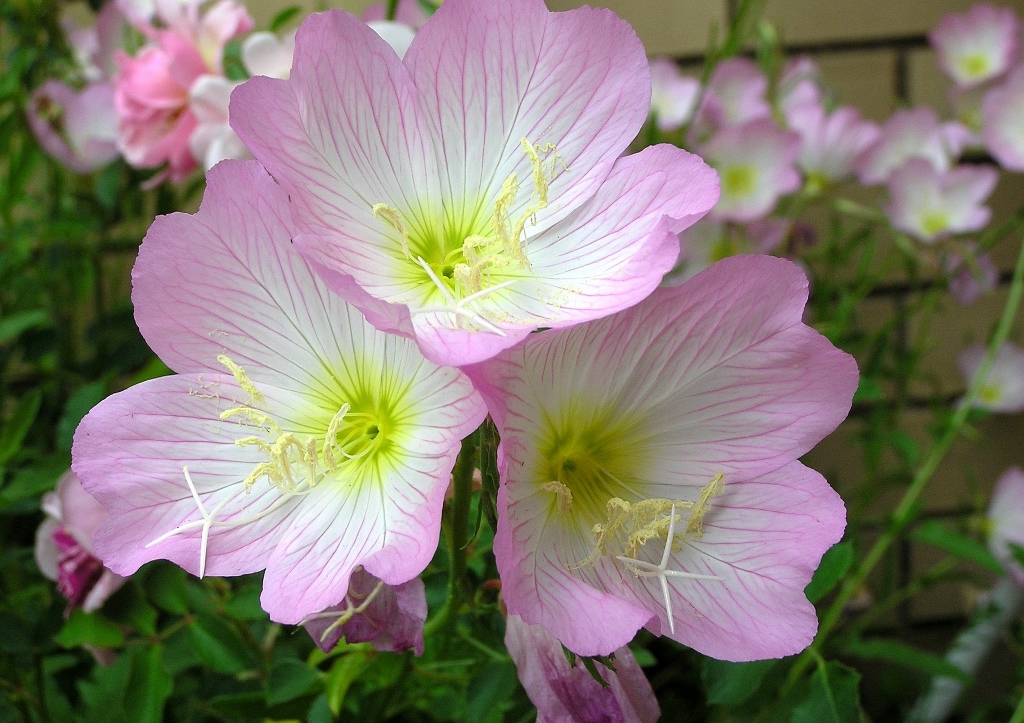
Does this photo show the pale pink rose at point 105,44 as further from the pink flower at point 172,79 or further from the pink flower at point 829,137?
the pink flower at point 829,137

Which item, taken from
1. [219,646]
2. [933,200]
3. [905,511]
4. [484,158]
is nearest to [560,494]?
[484,158]

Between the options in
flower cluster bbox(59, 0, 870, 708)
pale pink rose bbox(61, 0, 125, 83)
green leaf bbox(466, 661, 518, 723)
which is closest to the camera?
flower cluster bbox(59, 0, 870, 708)

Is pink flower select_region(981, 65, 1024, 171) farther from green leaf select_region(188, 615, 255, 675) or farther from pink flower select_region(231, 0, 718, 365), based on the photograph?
green leaf select_region(188, 615, 255, 675)

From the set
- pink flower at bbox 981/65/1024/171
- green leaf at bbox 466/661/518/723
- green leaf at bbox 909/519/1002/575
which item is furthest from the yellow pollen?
pink flower at bbox 981/65/1024/171

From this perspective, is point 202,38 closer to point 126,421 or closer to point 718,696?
point 126,421

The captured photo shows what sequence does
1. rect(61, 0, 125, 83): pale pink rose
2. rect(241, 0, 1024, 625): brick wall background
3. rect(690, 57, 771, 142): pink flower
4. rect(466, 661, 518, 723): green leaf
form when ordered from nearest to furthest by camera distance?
rect(466, 661, 518, 723): green leaf → rect(61, 0, 125, 83): pale pink rose → rect(690, 57, 771, 142): pink flower → rect(241, 0, 1024, 625): brick wall background

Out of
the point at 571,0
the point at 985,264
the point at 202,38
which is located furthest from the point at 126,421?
the point at 985,264

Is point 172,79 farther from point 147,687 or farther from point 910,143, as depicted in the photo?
point 910,143
